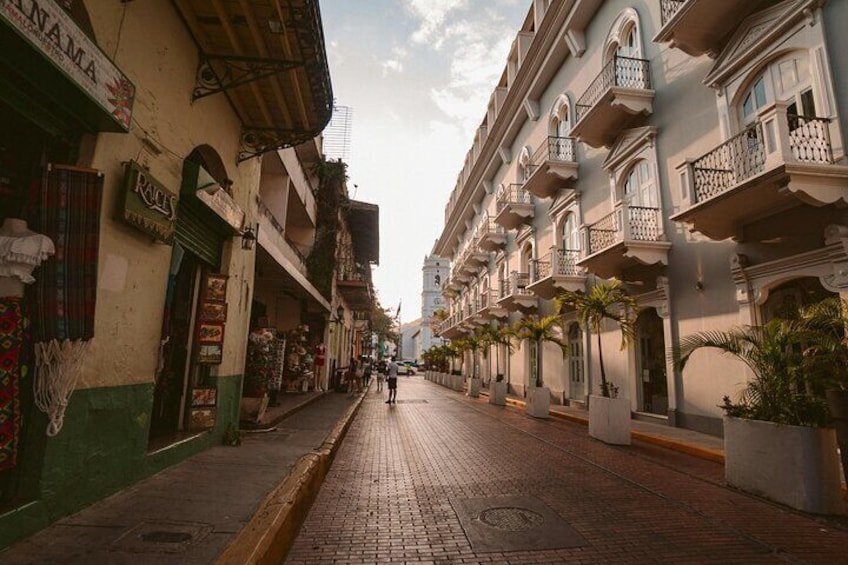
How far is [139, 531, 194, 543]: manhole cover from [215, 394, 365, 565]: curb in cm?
38

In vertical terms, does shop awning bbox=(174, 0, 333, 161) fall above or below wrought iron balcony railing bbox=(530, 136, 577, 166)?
below

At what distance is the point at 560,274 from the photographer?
15750mm

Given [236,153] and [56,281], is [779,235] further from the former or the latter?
[56,281]

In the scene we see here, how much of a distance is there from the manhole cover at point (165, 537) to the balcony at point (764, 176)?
30.5 feet

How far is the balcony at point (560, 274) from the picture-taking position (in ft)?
50.7

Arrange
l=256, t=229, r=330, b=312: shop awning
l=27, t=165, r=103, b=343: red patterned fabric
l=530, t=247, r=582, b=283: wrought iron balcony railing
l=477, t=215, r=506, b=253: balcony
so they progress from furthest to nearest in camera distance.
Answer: l=477, t=215, r=506, b=253: balcony < l=530, t=247, r=582, b=283: wrought iron balcony railing < l=256, t=229, r=330, b=312: shop awning < l=27, t=165, r=103, b=343: red patterned fabric

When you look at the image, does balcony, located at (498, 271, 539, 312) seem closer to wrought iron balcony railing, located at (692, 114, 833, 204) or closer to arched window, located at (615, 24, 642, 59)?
arched window, located at (615, 24, 642, 59)

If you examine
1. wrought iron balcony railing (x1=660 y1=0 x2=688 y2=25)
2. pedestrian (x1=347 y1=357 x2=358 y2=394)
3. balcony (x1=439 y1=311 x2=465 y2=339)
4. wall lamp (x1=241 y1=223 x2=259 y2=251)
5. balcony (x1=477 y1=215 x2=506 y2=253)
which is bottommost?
pedestrian (x1=347 y1=357 x2=358 y2=394)

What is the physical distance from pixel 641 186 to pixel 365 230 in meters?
15.6

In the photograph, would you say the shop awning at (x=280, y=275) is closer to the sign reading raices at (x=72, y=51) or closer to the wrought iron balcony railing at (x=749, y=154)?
the sign reading raices at (x=72, y=51)

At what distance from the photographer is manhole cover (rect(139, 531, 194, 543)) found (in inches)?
128

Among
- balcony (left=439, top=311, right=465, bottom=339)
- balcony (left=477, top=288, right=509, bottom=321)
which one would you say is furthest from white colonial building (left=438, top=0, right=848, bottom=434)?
balcony (left=439, top=311, right=465, bottom=339)

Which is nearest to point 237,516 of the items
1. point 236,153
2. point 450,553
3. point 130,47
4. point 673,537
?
point 450,553

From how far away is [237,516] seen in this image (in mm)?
3826
